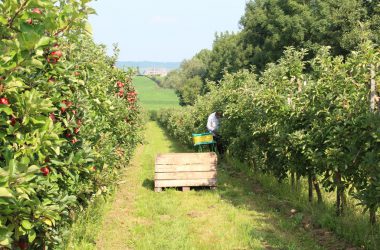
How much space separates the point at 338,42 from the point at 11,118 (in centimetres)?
3354

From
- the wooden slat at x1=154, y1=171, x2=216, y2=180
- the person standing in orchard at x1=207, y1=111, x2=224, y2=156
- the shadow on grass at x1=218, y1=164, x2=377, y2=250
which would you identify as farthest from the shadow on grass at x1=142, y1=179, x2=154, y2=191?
the person standing in orchard at x1=207, y1=111, x2=224, y2=156

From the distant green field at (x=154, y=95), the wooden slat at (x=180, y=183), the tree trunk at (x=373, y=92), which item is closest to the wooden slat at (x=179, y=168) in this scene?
the wooden slat at (x=180, y=183)

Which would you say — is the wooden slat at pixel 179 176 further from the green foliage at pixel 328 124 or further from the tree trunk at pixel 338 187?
the tree trunk at pixel 338 187

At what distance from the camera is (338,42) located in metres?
32.6

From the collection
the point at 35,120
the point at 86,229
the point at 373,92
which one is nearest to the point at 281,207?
the point at 373,92

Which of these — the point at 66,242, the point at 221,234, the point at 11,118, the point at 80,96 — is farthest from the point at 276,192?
the point at 11,118

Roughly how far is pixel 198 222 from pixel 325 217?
241 cm

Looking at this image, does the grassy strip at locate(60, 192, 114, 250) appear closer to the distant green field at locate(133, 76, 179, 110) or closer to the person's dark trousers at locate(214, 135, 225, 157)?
the person's dark trousers at locate(214, 135, 225, 157)

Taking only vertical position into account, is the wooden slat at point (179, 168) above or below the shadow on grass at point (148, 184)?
above

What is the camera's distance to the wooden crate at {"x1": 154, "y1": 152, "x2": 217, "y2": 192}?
10344 millimetres

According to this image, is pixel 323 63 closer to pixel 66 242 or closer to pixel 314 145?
pixel 314 145

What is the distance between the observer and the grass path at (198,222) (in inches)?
255

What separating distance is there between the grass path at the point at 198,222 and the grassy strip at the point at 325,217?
0.23 meters

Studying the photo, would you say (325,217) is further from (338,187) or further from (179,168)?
(179,168)
